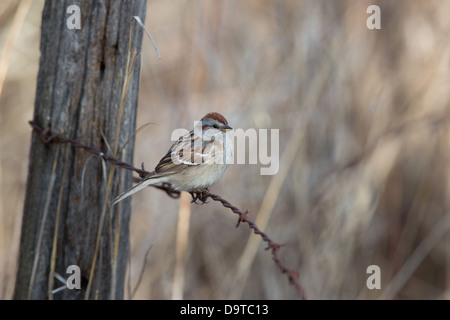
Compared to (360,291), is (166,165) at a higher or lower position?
higher

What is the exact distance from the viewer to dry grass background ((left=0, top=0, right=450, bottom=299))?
4.20 meters

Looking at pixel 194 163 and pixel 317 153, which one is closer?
pixel 194 163

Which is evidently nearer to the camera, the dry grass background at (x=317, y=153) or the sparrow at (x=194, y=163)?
the sparrow at (x=194, y=163)

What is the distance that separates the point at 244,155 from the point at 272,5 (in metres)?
1.28

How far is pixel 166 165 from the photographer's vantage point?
2.71 meters

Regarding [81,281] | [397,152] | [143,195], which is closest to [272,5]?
[397,152]

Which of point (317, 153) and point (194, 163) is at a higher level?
point (317, 153)

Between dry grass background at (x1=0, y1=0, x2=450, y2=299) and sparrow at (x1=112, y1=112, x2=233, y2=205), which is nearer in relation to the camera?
sparrow at (x1=112, y1=112, x2=233, y2=205)

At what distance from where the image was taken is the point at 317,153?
14.5 feet

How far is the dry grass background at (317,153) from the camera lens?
165 inches
